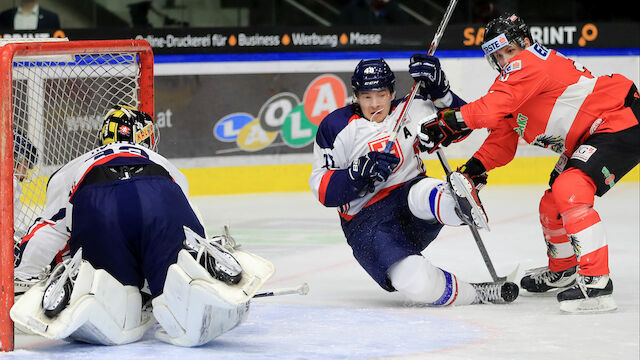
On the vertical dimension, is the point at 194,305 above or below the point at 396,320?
above

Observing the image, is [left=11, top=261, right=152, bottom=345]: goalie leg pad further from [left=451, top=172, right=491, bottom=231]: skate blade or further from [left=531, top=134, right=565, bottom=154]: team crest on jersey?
[left=531, top=134, right=565, bottom=154]: team crest on jersey

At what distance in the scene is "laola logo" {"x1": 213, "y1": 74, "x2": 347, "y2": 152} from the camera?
6.96m

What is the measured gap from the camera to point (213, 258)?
10.00ft

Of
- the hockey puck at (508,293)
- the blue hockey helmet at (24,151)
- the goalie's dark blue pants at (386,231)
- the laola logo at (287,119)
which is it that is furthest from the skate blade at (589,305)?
the laola logo at (287,119)

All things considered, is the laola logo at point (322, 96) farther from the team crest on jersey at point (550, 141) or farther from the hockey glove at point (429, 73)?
the team crest on jersey at point (550, 141)

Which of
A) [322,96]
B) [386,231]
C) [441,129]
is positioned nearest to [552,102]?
[441,129]

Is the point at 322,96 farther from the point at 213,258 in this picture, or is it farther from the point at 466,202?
the point at 213,258

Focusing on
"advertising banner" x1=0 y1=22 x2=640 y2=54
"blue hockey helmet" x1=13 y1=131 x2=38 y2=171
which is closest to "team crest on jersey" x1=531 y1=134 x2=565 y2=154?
"blue hockey helmet" x1=13 y1=131 x2=38 y2=171

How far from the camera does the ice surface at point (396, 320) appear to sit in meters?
3.05

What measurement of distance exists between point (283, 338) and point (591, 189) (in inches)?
43.9

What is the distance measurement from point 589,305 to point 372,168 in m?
0.80

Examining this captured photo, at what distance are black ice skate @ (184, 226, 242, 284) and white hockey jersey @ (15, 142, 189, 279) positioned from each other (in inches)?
10.7

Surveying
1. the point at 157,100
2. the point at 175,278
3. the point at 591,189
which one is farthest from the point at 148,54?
the point at 157,100

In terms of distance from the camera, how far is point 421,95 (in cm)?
397
